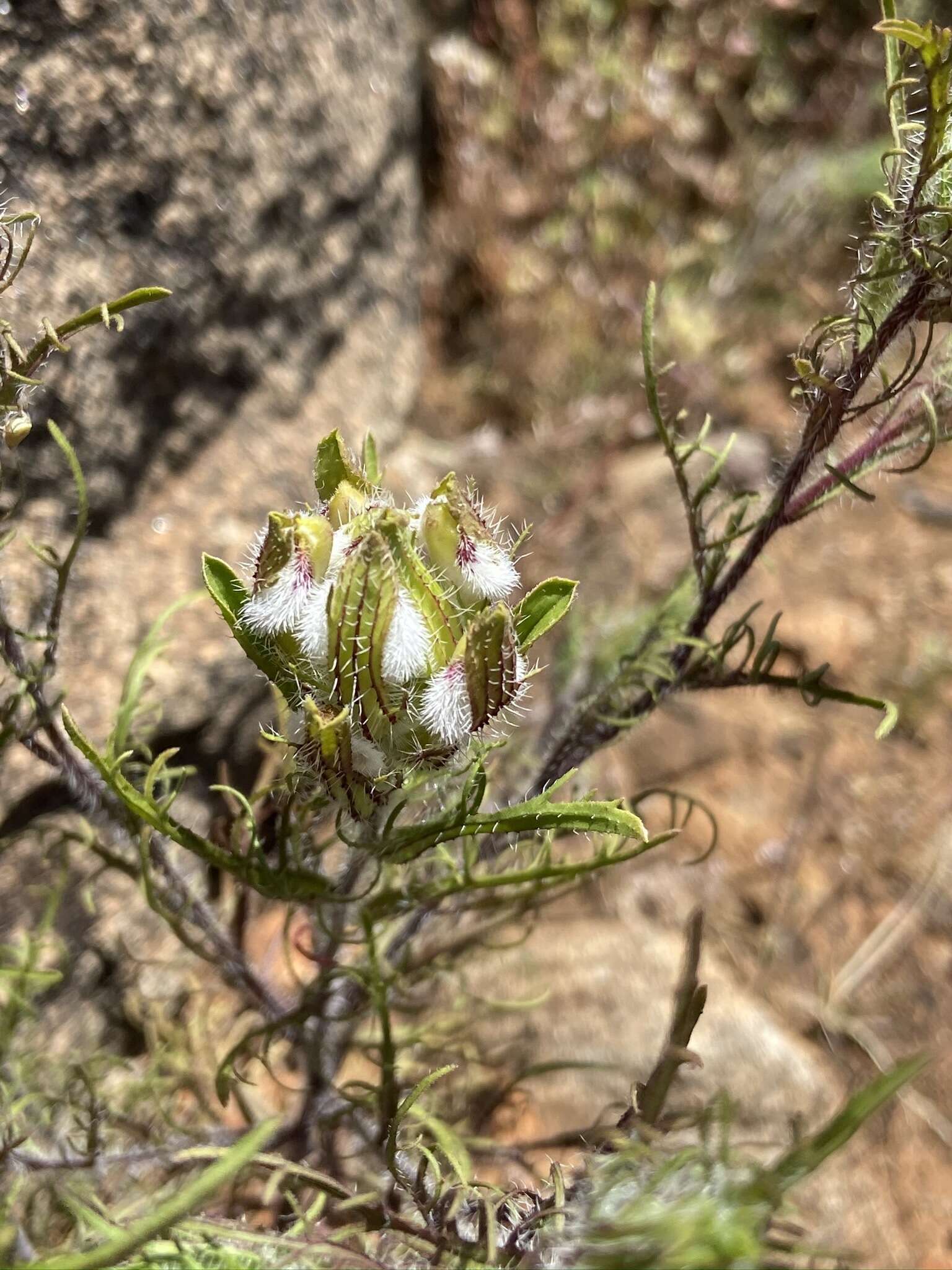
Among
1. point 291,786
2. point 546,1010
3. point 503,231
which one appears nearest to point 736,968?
point 546,1010

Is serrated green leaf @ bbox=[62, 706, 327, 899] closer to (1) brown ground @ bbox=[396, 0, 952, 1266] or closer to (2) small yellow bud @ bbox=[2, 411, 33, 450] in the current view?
(2) small yellow bud @ bbox=[2, 411, 33, 450]

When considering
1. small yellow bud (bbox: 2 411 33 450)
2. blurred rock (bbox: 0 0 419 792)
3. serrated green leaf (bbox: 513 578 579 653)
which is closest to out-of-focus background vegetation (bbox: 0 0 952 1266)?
blurred rock (bbox: 0 0 419 792)

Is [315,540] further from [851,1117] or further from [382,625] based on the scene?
[851,1117]

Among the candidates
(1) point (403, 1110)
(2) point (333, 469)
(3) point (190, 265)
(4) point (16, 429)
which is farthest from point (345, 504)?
(3) point (190, 265)

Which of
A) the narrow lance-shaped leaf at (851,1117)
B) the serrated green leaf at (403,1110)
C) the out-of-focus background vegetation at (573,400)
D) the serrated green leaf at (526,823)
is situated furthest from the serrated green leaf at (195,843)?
the out-of-focus background vegetation at (573,400)

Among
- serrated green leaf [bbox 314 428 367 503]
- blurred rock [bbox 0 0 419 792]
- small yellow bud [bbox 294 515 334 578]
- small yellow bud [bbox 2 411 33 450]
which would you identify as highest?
blurred rock [bbox 0 0 419 792]

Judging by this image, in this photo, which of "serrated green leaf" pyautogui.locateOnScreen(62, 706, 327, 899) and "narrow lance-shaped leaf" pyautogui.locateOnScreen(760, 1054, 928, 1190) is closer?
"narrow lance-shaped leaf" pyautogui.locateOnScreen(760, 1054, 928, 1190)
